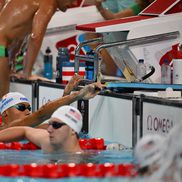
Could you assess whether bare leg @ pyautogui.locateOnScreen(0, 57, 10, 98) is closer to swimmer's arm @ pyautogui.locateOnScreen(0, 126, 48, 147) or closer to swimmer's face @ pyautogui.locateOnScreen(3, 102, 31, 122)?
swimmer's face @ pyautogui.locateOnScreen(3, 102, 31, 122)

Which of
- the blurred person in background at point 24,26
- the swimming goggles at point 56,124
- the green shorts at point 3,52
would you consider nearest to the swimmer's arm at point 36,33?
the blurred person in background at point 24,26

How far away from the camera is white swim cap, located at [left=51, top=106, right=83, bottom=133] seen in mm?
6234

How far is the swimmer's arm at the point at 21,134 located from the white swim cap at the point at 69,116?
0.52m

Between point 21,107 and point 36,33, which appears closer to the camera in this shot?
point 21,107

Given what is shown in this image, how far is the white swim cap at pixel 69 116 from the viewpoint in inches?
245

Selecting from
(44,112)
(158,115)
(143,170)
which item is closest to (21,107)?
(44,112)

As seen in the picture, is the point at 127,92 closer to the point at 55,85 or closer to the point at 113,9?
the point at 55,85

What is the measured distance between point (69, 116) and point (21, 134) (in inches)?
28.2

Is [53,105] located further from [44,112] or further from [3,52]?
[3,52]

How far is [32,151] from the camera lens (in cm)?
689

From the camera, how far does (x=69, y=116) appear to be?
6.27m

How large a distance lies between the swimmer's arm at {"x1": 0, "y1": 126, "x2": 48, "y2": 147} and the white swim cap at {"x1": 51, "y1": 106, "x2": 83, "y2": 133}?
0.52 m

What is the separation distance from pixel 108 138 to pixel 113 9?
3347mm

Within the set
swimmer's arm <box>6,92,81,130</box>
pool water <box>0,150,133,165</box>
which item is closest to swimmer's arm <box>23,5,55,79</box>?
swimmer's arm <box>6,92,81,130</box>
